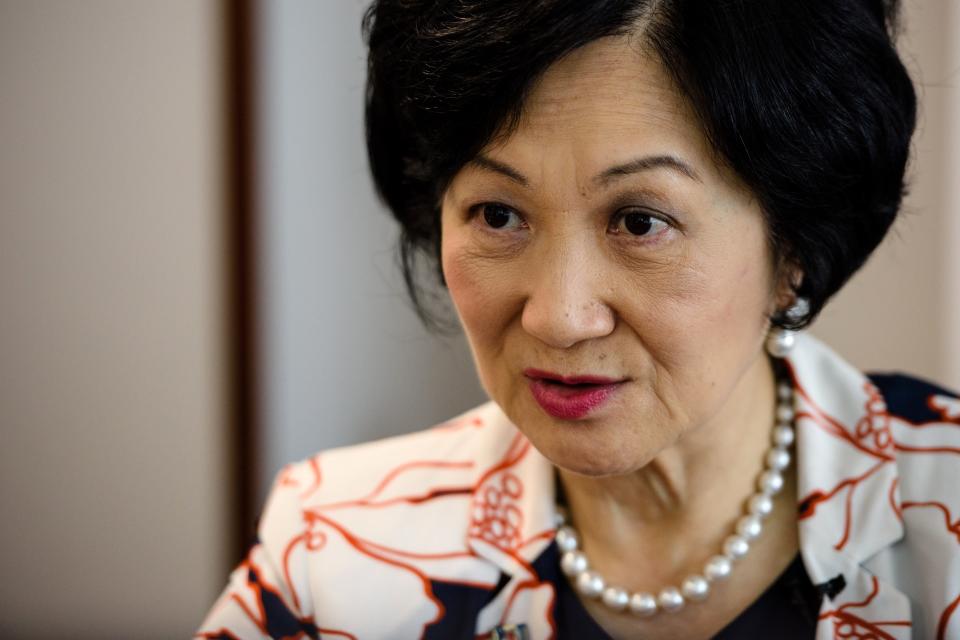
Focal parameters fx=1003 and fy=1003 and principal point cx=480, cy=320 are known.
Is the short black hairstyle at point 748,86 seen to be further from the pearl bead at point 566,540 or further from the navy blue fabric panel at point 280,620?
the navy blue fabric panel at point 280,620

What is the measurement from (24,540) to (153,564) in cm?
26

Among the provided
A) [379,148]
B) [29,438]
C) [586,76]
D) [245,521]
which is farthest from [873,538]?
[29,438]

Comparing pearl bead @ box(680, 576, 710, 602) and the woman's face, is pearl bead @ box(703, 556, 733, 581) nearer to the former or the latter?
pearl bead @ box(680, 576, 710, 602)

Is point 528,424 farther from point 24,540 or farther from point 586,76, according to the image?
point 24,540

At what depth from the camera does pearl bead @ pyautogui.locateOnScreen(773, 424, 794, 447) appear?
44.8 inches

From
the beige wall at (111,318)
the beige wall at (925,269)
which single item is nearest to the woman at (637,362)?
the beige wall at (925,269)

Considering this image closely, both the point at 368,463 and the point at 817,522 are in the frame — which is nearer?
the point at 817,522

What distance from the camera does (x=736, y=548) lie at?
1090mm

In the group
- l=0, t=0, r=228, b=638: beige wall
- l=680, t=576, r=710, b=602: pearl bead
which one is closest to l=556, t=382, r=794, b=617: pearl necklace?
l=680, t=576, r=710, b=602: pearl bead

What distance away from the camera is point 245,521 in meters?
2.04

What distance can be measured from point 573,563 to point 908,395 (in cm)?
44

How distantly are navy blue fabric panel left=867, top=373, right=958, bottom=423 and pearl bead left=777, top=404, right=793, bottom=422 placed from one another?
116mm

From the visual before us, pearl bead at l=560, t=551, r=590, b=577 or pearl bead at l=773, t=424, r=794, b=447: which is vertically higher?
pearl bead at l=773, t=424, r=794, b=447

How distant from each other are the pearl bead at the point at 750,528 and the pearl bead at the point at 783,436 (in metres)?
0.09
